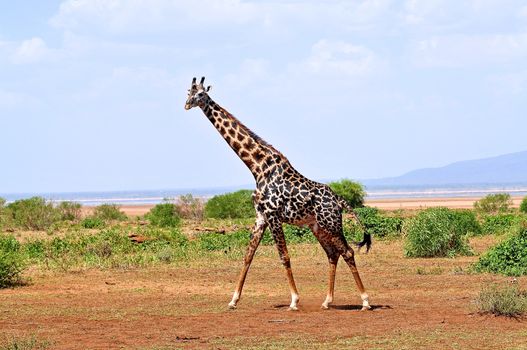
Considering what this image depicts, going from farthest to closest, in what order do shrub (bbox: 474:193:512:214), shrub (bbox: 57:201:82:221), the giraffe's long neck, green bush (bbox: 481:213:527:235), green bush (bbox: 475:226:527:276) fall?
shrub (bbox: 474:193:512:214) < shrub (bbox: 57:201:82:221) < green bush (bbox: 481:213:527:235) < green bush (bbox: 475:226:527:276) < the giraffe's long neck

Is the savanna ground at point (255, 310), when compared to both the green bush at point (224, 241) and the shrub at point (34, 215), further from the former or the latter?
the shrub at point (34, 215)

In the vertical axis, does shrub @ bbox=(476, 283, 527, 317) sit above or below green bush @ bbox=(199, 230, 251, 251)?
below

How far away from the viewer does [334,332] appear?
554 inches

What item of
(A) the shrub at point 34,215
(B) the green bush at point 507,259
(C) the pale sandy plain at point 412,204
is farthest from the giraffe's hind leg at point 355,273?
(C) the pale sandy plain at point 412,204

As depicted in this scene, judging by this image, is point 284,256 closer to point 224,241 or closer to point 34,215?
point 224,241

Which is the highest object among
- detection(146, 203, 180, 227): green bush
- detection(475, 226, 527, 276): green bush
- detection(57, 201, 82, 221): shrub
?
detection(57, 201, 82, 221): shrub

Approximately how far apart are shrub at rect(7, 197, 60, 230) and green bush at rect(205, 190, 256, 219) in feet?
27.2

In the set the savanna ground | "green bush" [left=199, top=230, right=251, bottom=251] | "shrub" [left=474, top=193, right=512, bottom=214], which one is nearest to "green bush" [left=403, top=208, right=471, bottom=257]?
the savanna ground

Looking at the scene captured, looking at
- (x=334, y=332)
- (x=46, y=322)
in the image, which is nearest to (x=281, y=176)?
(x=334, y=332)

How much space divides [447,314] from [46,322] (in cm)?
643

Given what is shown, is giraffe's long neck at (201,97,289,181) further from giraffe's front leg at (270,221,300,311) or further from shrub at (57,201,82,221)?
shrub at (57,201,82,221)

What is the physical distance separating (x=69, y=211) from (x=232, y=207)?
9004mm

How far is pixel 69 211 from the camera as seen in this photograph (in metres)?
50.2

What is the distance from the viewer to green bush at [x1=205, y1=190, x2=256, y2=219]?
4659 cm
